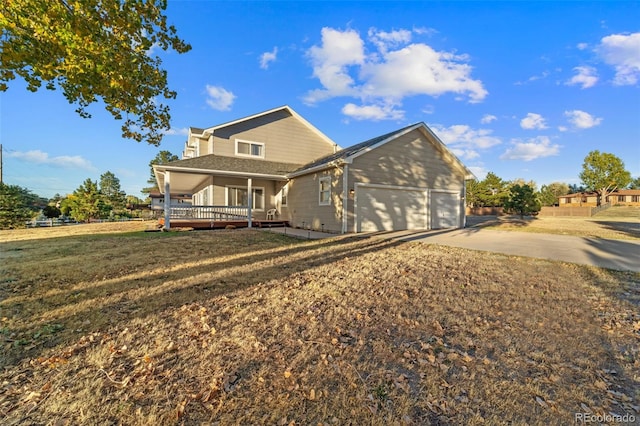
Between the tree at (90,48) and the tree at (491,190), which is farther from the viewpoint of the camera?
the tree at (491,190)

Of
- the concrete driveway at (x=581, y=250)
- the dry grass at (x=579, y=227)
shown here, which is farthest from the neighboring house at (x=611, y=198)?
the concrete driveway at (x=581, y=250)

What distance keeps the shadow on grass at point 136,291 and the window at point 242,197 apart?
341 inches

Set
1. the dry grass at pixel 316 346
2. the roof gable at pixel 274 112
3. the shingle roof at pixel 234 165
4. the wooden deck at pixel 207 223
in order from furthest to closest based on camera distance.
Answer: the roof gable at pixel 274 112 → the wooden deck at pixel 207 223 → the shingle roof at pixel 234 165 → the dry grass at pixel 316 346

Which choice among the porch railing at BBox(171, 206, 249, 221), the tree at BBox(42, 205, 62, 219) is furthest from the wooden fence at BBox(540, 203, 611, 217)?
the tree at BBox(42, 205, 62, 219)

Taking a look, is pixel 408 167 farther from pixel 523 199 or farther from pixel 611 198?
pixel 611 198

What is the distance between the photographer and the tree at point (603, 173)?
154 feet

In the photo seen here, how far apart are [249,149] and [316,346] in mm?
16738

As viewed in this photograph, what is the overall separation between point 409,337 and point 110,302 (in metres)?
4.21

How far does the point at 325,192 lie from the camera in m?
13.8

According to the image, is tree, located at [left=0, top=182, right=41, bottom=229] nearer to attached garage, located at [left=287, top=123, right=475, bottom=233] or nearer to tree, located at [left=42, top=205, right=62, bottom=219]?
tree, located at [left=42, top=205, right=62, bottom=219]

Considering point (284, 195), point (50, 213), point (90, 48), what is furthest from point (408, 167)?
point (50, 213)

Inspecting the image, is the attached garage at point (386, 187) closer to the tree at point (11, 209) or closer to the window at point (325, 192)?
the window at point (325, 192)

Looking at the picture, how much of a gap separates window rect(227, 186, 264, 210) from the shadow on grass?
28.4ft

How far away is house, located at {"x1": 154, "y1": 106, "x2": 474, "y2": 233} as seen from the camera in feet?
42.9
